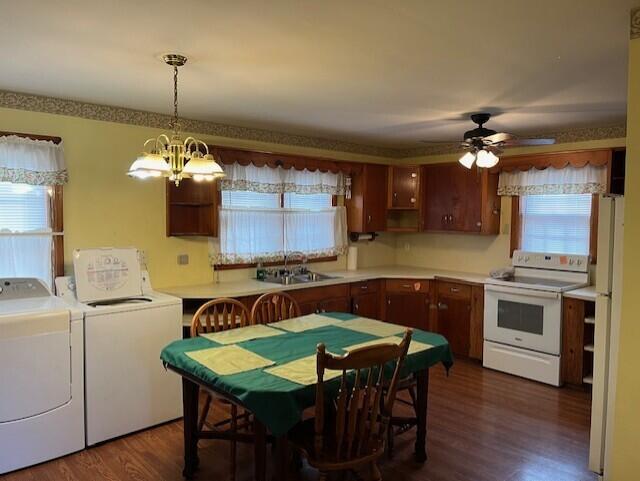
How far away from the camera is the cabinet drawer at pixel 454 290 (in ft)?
16.4

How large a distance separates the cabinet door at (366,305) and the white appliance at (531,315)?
1.15 m

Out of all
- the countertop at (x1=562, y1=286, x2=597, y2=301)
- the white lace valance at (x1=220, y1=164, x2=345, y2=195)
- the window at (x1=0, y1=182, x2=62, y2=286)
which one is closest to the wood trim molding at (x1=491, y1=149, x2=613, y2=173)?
the countertop at (x1=562, y1=286, x2=597, y2=301)

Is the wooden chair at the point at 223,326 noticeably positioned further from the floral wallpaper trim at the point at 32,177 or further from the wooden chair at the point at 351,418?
the floral wallpaper trim at the point at 32,177

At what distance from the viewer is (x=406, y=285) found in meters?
5.34

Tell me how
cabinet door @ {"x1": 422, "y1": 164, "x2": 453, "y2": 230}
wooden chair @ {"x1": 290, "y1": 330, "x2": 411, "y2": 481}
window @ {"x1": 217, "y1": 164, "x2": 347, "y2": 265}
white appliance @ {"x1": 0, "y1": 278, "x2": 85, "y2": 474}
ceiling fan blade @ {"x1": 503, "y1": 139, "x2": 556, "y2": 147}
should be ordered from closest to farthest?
wooden chair @ {"x1": 290, "y1": 330, "x2": 411, "y2": 481}, white appliance @ {"x1": 0, "y1": 278, "x2": 85, "y2": 474}, ceiling fan blade @ {"x1": 503, "y1": 139, "x2": 556, "y2": 147}, window @ {"x1": 217, "y1": 164, "x2": 347, "y2": 265}, cabinet door @ {"x1": 422, "y1": 164, "x2": 453, "y2": 230}

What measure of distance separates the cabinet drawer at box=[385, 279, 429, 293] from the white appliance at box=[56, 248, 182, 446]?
253 cm

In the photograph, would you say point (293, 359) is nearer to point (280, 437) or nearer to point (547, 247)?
point (280, 437)

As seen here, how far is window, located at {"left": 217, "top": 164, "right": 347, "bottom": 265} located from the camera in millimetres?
4656

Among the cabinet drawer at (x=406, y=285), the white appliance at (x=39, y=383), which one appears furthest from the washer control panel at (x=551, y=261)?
the white appliance at (x=39, y=383)

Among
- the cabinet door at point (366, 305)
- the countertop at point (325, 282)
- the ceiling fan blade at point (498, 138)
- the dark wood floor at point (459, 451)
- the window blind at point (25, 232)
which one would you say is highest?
the ceiling fan blade at point (498, 138)

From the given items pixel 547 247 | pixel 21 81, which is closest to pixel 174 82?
pixel 21 81

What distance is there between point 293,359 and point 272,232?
2.66 meters

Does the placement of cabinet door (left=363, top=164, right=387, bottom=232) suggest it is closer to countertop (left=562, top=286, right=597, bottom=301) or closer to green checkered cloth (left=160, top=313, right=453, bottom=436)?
countertop (left=562, top=286, right=597, bottom=301)

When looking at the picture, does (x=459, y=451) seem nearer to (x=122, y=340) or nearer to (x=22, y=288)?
(x=122, y=340)
